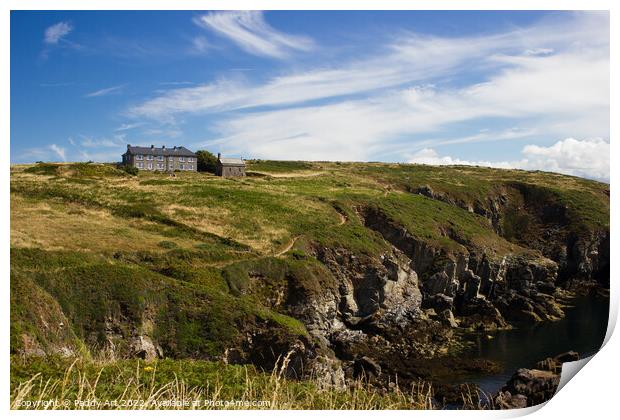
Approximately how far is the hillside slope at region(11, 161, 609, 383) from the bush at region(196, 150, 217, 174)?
19.9 ft

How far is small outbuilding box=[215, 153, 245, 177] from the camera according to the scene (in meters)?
71.7

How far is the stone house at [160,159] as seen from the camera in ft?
196

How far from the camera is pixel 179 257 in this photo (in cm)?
3531

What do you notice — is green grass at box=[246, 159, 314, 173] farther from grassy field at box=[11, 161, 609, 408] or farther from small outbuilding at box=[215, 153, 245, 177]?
grassy field at box=[11, 161, 609, 408]

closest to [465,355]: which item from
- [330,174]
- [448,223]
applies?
[448,223]

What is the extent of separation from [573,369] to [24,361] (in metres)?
14.7

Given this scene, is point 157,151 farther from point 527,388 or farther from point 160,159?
point 527,388

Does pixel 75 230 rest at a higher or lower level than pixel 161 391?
higher

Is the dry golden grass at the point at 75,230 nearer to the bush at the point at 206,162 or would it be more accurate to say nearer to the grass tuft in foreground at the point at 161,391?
the grass tuft in foreground at the point at 161,391

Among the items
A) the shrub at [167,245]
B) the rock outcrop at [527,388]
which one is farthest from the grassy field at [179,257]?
the rock outcrop at [527,388]

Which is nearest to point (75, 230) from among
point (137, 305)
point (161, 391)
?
point (137, 305)

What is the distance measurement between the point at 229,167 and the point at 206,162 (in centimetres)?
377

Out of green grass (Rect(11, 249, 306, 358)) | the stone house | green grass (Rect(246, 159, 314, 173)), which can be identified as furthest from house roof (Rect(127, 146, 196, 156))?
green grass (Rect(11, 249, 306, 358))

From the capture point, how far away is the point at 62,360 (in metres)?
11.9
